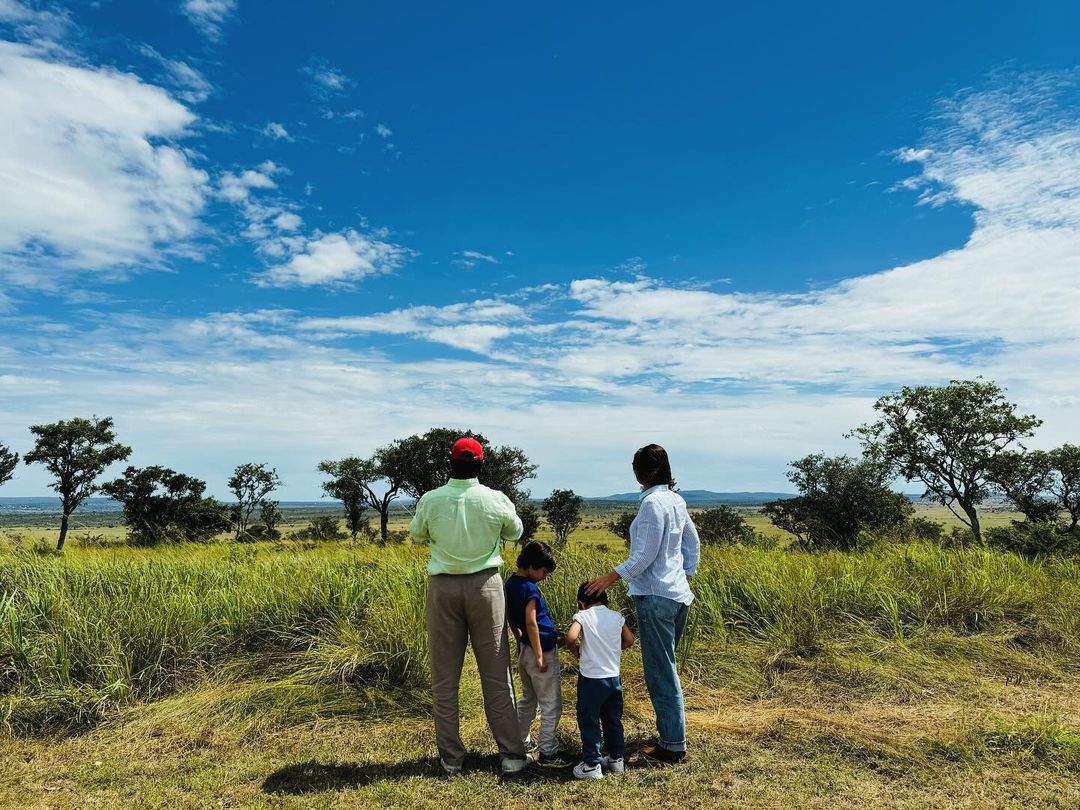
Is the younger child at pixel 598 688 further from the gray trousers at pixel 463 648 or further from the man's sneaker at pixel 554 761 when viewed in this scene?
the gray trousers at pixel 463 648

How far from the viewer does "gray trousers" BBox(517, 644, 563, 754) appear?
4301 mm

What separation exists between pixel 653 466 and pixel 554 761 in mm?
2146

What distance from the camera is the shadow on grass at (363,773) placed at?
13.5 feet

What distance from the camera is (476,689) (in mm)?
5848

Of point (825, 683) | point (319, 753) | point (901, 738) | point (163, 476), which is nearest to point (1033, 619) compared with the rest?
point (825, 683)

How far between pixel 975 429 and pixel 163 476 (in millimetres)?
40812

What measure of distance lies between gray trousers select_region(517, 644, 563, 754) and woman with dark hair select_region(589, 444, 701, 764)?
623 mm

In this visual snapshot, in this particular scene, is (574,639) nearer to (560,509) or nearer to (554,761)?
(554,761)

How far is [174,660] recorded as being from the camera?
5.94 m

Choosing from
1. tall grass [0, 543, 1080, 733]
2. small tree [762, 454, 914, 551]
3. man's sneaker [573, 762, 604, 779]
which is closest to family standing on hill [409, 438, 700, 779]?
man's sneaker [573, 762, 604, 779]

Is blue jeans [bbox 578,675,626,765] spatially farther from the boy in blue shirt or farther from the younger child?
the boy in blue shirt

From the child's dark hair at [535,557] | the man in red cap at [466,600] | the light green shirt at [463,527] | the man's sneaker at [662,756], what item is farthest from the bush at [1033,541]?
the light green shirt at [463,527]

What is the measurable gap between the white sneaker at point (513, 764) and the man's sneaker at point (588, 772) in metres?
0.37

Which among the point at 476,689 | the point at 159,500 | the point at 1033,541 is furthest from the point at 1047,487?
the point at 159,500
